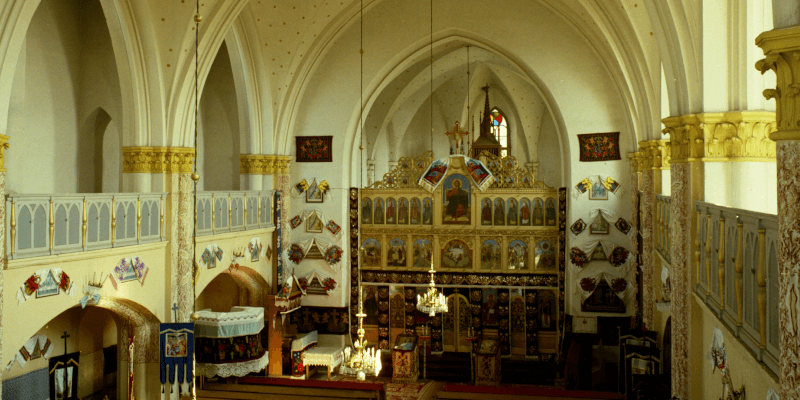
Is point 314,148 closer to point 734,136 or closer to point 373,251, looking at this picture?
point 373,251

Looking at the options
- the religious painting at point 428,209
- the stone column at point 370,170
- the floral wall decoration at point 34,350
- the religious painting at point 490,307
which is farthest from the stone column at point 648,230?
the floral wall decoration at point 34,350

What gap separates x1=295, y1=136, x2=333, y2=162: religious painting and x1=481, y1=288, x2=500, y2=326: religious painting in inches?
231

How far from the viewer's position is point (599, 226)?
1725cm

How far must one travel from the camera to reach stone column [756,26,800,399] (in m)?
3.97

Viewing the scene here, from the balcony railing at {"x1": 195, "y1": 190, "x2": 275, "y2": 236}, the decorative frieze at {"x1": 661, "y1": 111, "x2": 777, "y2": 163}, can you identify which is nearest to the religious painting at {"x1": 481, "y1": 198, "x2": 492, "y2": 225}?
the balcony railing at {"x1": 195, "y1": 190, "x2": 275, "y2": 236}

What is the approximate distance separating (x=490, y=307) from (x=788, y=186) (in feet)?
50.0

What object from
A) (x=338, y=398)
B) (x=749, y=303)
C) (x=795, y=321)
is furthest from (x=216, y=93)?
(x=795, y=321)

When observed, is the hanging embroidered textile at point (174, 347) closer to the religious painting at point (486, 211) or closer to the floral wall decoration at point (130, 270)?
the floral wall decoration at point (130, 270)

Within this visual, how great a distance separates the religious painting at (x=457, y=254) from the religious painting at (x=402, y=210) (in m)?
1.36

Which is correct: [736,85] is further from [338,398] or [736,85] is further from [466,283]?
[466,283]

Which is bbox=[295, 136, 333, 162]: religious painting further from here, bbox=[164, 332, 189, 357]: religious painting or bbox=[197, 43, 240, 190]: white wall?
bbox=[164, 332, 189, 357]: religious painting

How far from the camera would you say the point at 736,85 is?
25.8 feet

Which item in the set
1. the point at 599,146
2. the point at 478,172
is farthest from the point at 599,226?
the point at 478,172

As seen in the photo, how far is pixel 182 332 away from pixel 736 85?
1013 cm
